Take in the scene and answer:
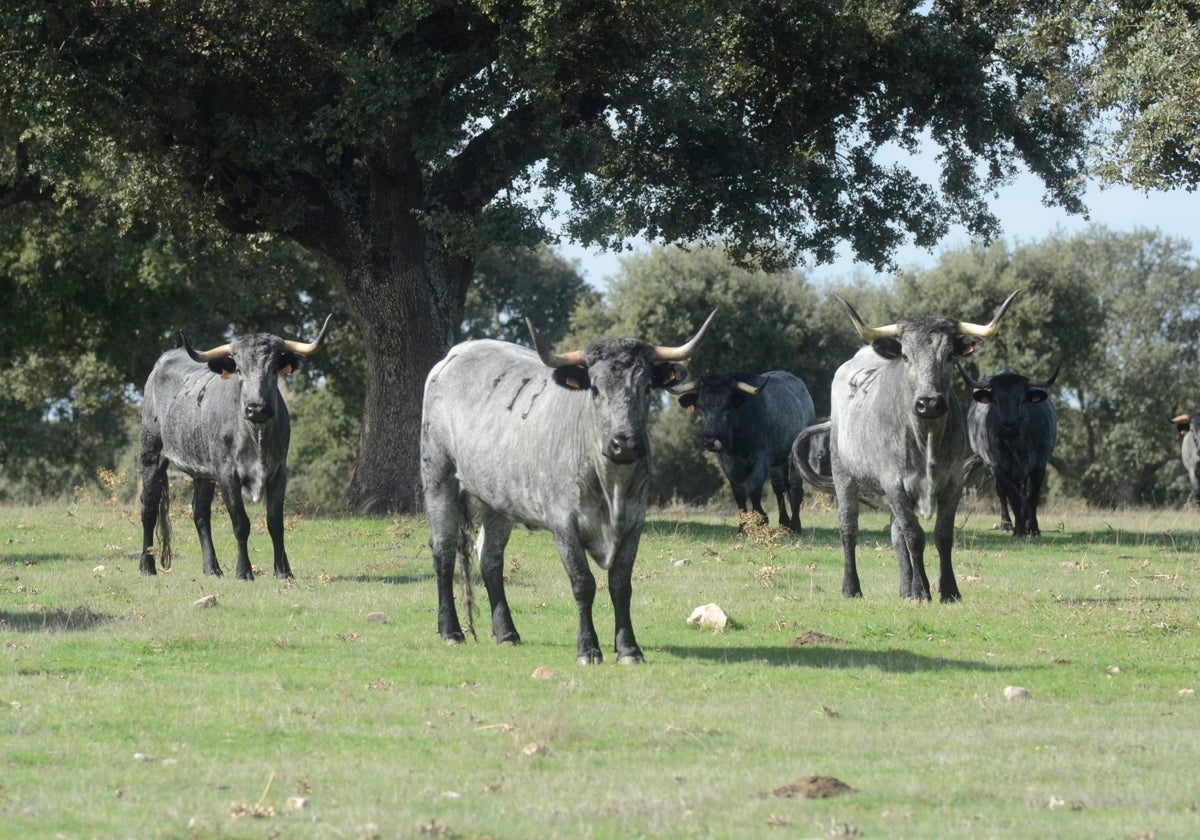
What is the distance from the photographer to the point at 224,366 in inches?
664

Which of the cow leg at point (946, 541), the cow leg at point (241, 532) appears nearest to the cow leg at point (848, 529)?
the cow leg at point (946, 541)

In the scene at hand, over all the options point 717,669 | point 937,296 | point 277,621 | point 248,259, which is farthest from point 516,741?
point 937,296

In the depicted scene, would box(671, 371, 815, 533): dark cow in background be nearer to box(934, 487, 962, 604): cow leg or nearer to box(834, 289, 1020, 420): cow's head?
box(934, 487, 962, 604): cow leg

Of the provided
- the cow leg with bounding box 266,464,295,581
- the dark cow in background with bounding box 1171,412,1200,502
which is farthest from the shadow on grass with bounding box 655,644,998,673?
the dark cow in background with bounding box 1171,412,1200,502

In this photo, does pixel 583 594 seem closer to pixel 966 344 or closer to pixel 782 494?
pixel 966 344

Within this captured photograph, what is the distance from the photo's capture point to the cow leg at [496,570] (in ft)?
40.1

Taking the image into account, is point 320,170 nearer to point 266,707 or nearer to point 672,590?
point 672,590

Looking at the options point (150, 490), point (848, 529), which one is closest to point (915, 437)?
point (848, 529)

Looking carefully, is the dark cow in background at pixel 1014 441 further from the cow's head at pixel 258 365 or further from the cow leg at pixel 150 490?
the cow leg at pixel 150 490

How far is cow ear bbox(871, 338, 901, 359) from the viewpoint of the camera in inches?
586

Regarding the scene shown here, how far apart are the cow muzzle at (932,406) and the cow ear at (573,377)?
4.21 m

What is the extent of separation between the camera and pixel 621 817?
6.85m

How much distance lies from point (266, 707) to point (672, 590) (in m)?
6.91

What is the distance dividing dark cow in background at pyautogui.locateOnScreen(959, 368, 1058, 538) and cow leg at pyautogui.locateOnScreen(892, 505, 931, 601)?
24.4 feet
